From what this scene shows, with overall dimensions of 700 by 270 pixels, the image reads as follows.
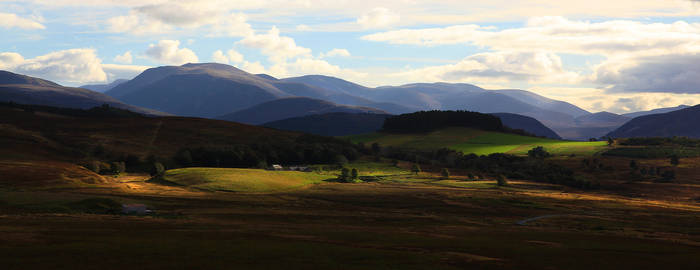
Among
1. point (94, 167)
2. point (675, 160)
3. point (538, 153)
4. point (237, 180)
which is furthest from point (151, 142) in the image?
point (675, 160)

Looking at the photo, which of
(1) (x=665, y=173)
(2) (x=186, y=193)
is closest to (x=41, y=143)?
(2) (x=186, y=193)

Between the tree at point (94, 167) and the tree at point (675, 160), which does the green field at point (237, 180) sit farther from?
the tree at point (675, 160)

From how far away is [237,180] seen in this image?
92.8m

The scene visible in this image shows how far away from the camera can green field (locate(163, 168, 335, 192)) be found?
88.3 metres

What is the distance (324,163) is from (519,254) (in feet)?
385

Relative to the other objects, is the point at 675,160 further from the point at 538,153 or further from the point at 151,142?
the point at 151,142

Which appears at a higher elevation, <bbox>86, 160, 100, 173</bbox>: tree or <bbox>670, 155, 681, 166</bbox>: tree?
<bbox>670, 155, 681, 166</bbox>: tree

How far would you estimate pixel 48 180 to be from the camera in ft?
260

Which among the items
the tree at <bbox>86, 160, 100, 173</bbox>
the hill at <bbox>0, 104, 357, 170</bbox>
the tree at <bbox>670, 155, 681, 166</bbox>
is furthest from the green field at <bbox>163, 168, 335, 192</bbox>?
the tree at <bbox>670, 155, 681, 166</bbox>

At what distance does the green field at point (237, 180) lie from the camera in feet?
290

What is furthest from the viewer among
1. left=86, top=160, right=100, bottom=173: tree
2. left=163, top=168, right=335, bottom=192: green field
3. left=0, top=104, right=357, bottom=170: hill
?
left=0, top=104, right=357, bottom=170: hill

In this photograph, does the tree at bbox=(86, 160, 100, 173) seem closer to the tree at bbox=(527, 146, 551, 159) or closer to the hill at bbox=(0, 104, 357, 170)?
the hill at bbox=(0, 104, 357, 170)

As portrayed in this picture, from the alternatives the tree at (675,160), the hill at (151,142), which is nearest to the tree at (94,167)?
the hill at (151,142)

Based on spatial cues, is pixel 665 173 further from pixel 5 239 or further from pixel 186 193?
pixel 5 239
